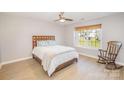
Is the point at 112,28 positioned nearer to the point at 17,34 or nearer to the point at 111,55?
the point at 111,55

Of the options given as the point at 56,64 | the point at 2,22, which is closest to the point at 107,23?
the point at 56,64

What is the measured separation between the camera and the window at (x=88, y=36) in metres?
4.24

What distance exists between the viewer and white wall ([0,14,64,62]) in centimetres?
337

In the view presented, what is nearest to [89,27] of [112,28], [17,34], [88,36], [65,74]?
[88,36]

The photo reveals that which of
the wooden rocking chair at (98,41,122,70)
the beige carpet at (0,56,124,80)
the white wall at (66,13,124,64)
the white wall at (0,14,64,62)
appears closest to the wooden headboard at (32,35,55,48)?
the white wall at (0,14,64,62)

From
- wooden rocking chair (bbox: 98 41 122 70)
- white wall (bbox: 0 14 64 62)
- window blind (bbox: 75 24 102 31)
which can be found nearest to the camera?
wooden rocking chair (bbox: 98 41 122 70)

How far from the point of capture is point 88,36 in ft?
15.7

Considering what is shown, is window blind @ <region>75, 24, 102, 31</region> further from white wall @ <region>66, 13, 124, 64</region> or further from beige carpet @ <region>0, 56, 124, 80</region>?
beige carpet @ <region>0, 56, 124, 80</region>

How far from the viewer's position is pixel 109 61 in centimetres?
305

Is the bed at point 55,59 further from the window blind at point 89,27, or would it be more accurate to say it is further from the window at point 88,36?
the window blind at point 89,27

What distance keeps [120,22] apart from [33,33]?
4.05m

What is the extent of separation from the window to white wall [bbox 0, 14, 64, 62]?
2.23 meters
